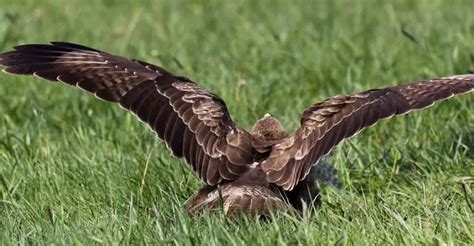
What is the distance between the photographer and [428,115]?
7402 mm

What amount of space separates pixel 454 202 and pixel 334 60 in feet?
10.7

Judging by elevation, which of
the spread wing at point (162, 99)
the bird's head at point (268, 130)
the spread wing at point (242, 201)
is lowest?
the spread wing at point (242, 201)

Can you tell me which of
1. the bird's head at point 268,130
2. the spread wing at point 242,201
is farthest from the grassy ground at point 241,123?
the bird's head at point 268,130

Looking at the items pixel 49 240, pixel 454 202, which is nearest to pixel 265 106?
pixel 454 202

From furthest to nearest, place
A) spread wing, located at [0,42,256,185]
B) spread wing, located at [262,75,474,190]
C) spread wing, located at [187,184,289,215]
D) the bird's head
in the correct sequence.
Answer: the bird's head < spread wing, located at [0,42,256,185] < spread wing, located at [262,75,474,190] < spread wing, located at [187,184,289,215]

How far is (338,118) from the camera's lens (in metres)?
5.82

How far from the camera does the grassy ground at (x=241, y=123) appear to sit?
530 cm

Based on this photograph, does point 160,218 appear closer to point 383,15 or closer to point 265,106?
point 265,106

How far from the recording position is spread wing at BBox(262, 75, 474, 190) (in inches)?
226

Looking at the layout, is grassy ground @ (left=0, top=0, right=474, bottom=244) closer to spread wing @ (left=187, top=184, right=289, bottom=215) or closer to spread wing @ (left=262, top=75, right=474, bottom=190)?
spread wing @ (left=187, top=184, right=289, bottom=215)

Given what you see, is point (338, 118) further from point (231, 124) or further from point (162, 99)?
point (162, 99)

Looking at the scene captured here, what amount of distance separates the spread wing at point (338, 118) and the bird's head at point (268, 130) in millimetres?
236

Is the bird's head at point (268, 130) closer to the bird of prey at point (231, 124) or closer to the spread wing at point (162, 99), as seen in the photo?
the bird of prey at point (231, 124)

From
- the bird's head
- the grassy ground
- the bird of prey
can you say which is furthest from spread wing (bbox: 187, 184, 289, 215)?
the bird's head
